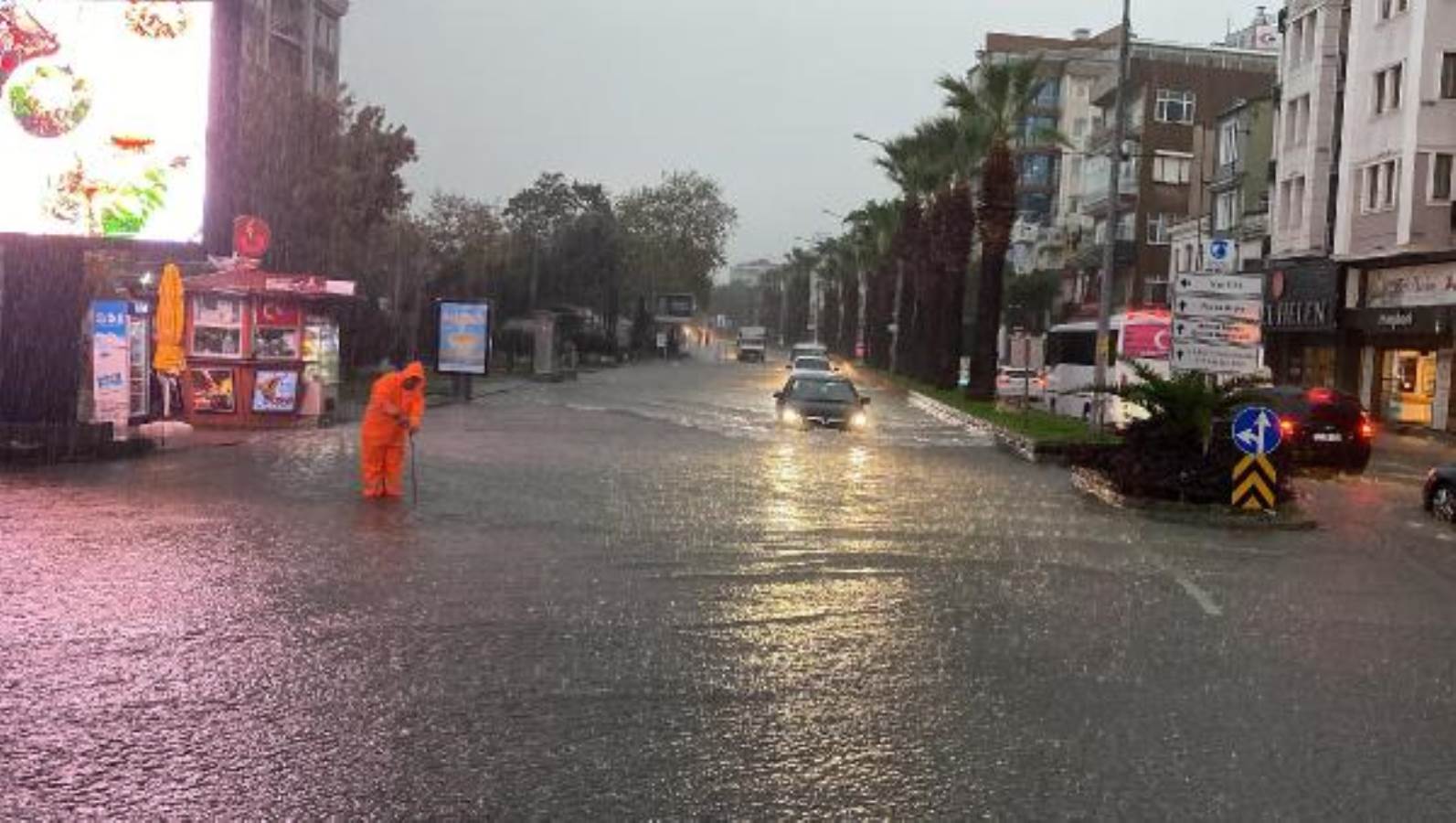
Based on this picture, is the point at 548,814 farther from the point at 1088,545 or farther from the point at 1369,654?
the point at 1088,545

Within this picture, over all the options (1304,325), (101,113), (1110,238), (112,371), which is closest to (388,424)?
(101,113)

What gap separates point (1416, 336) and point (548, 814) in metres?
41.8

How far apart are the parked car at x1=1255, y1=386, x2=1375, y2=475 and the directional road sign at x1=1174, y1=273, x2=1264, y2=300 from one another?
3236 millimetres

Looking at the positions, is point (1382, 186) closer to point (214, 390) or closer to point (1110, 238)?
point (1110, 238)

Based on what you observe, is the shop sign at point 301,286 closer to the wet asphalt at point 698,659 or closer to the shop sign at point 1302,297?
the wet asphalt at point 698,659

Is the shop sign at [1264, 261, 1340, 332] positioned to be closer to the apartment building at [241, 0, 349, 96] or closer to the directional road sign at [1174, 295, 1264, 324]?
the directional road sign at [1174, 295, 1264, 324]

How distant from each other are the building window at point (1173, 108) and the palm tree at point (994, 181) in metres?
39.2

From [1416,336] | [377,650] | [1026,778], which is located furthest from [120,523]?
[1416,336]

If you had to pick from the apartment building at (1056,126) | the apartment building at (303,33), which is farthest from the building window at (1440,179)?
the apartment building at (1056,126)

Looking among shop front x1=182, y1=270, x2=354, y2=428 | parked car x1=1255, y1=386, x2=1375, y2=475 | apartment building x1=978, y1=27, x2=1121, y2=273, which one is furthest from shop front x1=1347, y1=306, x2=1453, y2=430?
apartment building x1=978, y1=27, x2=1121, y2=273

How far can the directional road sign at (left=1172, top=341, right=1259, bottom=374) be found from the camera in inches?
808

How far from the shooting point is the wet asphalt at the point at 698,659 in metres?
5.52

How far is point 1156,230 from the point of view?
80562 millimetres

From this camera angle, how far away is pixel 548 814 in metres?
5.12
